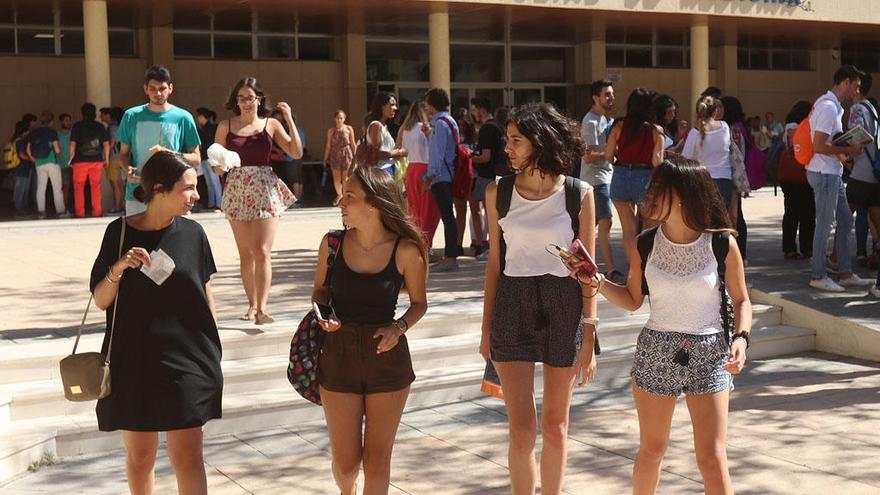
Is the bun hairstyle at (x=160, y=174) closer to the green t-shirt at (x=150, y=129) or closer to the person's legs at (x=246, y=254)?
the green t-shirt at (x=150, y=129)

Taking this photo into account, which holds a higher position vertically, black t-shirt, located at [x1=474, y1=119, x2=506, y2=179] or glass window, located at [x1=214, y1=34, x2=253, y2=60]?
glass window, located at [x1=214, y1=34, x2=253, y2=60]

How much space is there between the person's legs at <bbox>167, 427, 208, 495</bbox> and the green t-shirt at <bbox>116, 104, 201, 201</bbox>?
3.71 metres

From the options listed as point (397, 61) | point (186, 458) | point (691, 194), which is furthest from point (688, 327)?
point (397, 61)

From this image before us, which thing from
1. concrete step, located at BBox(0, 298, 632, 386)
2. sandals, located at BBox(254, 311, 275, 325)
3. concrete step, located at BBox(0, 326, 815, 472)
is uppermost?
sandals, located at BBox(254, 311, 275, 325)

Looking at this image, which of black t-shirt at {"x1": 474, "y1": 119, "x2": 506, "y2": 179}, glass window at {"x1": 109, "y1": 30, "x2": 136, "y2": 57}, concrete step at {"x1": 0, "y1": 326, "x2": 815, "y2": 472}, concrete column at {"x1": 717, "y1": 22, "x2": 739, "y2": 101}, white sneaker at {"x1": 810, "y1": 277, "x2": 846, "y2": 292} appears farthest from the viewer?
concrete column at {"x1": 717, "y1": 22, "x2": 739, "y2": 101}

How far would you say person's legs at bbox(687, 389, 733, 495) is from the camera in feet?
14.1

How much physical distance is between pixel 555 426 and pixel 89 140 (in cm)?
1500

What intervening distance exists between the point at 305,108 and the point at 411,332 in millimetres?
19621

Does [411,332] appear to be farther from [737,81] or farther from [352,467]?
[737,81]

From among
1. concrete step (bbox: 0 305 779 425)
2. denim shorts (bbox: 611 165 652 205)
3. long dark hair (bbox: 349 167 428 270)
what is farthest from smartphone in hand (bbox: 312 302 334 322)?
denim shorts (bbox: 611 165 652 205)

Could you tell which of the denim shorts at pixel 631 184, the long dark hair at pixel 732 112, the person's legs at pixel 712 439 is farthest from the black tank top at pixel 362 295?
the long dark hair at pixel 732 112

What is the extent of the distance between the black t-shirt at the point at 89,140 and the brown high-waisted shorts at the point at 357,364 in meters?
14.7

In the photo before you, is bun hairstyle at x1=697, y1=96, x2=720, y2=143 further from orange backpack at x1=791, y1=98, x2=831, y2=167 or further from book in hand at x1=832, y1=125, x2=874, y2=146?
book in hand at x1=832, y1=125, x2=874, y2=146

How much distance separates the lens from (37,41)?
24.4 meters
